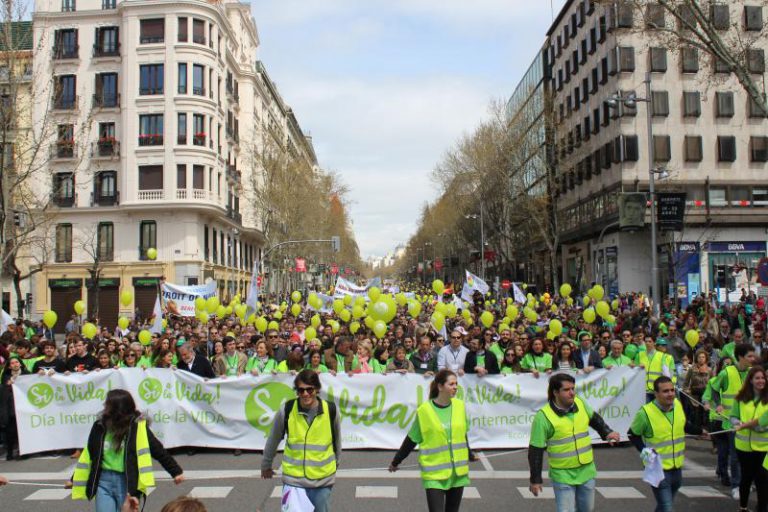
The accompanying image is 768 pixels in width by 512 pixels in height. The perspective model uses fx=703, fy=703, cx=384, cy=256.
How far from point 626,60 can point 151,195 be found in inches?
1105

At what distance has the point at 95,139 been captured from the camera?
42562mm

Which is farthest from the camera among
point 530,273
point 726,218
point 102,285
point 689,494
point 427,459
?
point 530,273

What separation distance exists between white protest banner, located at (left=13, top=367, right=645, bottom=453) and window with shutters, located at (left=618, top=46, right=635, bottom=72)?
3230 centimetres

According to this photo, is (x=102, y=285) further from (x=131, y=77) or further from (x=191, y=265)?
(x=131, y=77)

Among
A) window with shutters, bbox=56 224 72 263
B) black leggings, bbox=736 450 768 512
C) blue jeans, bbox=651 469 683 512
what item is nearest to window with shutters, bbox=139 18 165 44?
window with shutters, bbox=56 224 72 263

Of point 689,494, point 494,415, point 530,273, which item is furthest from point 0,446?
point 530,273

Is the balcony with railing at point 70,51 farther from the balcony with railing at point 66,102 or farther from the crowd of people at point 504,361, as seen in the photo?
the crowd of people at point 504,361

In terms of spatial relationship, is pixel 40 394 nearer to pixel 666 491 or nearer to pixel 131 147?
pixel 666 491

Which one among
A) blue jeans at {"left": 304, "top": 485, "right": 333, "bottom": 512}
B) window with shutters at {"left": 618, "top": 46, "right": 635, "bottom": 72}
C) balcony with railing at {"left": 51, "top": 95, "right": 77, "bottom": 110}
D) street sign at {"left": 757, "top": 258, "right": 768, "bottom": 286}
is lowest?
blue jeans at {"left": 304, "top": 485, "right": 333, "bottom": 512}

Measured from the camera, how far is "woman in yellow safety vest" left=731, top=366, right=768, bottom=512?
6.36 metres

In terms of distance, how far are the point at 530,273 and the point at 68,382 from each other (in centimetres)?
5668

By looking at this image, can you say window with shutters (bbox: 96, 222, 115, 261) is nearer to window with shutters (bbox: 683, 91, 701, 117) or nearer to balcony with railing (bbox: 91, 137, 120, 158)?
balcony with railing (bbox: 91, 137, 120, 158)

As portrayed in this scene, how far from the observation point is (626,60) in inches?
1507

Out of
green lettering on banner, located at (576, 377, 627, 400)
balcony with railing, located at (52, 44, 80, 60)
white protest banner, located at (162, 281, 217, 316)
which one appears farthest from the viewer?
balcony with railing, located at (52, 44, 80, 60)
